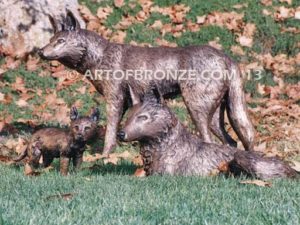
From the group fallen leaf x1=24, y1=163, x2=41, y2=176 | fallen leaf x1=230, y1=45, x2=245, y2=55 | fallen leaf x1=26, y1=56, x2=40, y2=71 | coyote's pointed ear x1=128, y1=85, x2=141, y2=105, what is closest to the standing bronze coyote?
coyote's pointed ear x1=128, y1=85, x2=141, y2=105

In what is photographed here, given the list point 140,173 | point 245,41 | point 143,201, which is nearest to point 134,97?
point 140,173

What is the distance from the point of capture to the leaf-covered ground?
5.09m

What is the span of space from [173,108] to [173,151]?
440 centimetres

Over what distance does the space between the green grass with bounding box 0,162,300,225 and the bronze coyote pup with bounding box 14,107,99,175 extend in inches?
14.4

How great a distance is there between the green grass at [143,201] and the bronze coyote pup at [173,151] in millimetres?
263

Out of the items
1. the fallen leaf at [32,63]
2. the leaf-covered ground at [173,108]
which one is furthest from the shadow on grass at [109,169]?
the fallen leaf at [32,63]

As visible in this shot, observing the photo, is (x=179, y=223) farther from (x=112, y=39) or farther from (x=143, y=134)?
(x=112, y=39)

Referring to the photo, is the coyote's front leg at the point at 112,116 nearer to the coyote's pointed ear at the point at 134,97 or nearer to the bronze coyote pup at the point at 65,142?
the coyote's pointed ear at the point at 134,97

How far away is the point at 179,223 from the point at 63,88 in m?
7.78

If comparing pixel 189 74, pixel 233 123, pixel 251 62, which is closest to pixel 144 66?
pixel 189 74

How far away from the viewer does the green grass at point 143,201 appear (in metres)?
4.86

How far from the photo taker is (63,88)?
1229cm

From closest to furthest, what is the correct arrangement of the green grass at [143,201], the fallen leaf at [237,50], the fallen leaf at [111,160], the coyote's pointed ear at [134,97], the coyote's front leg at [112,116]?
1. the green grass at [143,201]
2. the coyote's pointed ear at [134,97]
3. the fallen leaf at [111,160]
4. the coyote's front leg at [112,116]
5. the fallen leaf at [237,50]

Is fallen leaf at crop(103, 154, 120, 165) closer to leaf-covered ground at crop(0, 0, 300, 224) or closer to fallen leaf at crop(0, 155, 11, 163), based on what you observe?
leaf-covered ground at crop(0, 0, 300, 224)
